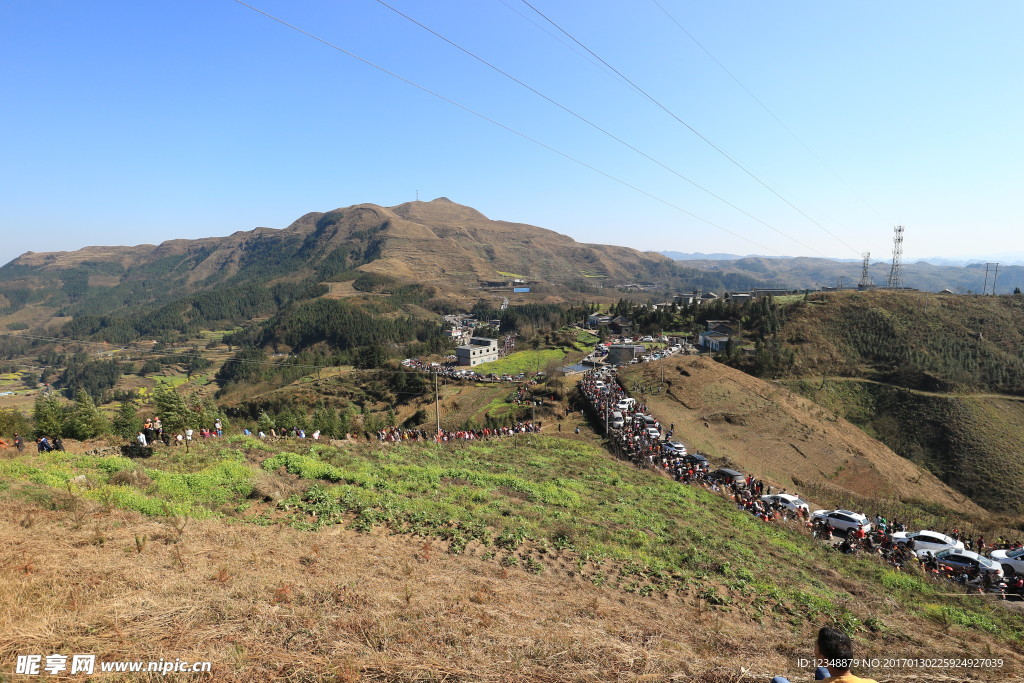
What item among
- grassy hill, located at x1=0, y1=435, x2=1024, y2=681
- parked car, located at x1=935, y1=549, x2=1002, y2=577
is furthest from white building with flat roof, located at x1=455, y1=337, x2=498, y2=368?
parked car, located at x1=935, y1=549, x2=1002, y2=577

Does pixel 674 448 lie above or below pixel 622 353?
below

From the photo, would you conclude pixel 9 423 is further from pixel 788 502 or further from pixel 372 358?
pixel 372 358

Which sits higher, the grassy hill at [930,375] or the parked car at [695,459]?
the grassy hill at [930,375]

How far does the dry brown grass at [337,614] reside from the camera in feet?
19.0

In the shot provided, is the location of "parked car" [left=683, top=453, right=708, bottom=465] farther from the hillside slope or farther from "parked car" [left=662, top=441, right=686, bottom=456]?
the hillside slope

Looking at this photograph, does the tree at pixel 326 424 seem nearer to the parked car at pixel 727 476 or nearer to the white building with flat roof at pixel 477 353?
the parked car at pixel 727 476

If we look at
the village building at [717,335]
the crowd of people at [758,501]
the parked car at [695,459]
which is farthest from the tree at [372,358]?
the parked car at [695,459]

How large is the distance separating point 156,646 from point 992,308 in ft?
361

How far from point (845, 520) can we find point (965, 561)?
13.8 ft

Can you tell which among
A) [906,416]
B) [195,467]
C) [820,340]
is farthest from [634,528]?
[820,340]

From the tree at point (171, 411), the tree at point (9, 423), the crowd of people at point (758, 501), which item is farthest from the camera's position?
the tree at point (171, 411)

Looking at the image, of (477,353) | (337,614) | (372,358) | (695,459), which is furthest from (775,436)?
(372,358)

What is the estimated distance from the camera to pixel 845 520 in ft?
68.5

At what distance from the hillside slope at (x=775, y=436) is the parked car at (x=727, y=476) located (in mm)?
4156
